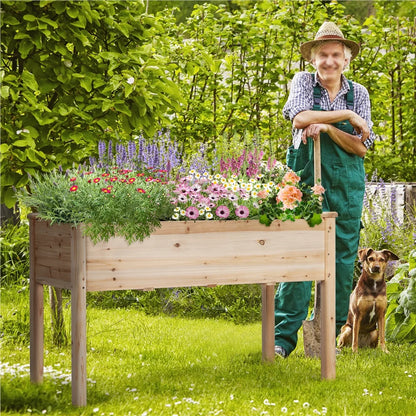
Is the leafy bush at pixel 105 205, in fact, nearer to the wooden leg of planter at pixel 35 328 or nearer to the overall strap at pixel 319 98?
the wooden leg of planter at pixel 35 328

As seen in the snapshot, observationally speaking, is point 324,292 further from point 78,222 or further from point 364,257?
point 78,222

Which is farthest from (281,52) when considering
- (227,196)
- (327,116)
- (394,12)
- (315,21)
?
(227,196)

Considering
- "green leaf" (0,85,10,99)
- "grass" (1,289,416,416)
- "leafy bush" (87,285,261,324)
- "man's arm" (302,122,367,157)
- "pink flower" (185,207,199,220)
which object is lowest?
"grass" (1,289,416,416)

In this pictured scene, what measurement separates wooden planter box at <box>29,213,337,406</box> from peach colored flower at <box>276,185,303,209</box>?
10cm

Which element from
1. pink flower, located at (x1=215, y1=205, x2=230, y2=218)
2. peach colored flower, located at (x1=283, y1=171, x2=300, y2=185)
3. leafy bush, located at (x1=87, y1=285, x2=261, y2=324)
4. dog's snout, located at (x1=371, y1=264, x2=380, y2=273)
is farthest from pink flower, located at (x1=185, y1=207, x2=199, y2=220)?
leafy bush, located at (x1=87, y1=285, x2=261, y2=324)

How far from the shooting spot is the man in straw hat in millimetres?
4887

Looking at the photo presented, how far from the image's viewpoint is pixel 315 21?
7648mm

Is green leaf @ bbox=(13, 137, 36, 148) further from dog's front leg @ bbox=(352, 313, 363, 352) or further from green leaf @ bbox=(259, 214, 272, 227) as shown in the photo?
dog's front leg @ bbox=(352, 313, 363, 352)

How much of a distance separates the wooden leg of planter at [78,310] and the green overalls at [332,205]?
1.67 metres

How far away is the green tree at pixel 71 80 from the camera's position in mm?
4492

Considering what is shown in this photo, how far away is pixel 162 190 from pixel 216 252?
0.41 meters

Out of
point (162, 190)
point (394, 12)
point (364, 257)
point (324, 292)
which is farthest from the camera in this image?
point (394, 12)

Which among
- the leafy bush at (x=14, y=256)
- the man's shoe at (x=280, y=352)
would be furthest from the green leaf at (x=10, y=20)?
the man's shoe at (x=280, y=352)

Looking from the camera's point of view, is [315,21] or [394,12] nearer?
[315,21]
